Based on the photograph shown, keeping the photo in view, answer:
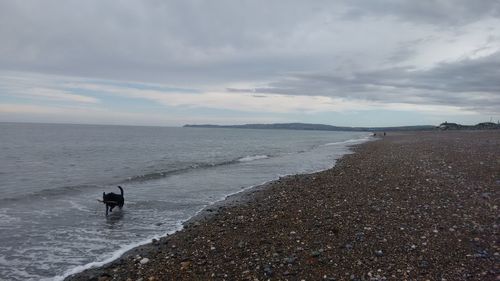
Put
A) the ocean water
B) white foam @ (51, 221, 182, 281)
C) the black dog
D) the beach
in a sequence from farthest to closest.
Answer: the black dog → the ocean water → white foam @ (51, 221, 182, 281) → the beach

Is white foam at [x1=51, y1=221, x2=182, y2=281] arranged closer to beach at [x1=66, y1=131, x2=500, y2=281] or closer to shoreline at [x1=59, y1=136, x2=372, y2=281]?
shoreline at [x1=59, y1=136, x2=372, y2=281]

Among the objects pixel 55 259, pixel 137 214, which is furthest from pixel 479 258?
pixel 137 214

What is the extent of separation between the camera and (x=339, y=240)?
349 inches

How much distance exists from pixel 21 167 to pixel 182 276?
29.4m

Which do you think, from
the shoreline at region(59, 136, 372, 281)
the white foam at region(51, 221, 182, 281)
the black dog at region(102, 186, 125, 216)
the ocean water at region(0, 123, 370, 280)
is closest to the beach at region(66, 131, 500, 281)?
the shoreline at region(59, 136, 372, 281)

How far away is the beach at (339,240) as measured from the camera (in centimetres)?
730

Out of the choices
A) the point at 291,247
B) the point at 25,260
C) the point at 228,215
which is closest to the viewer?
the point at 291,247

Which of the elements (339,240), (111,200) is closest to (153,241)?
(111,200)

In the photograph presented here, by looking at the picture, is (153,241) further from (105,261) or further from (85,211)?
(85,211)

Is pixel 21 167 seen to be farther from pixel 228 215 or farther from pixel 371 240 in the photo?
pixel 371 240

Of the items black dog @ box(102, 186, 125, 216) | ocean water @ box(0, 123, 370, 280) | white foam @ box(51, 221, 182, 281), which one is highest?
black dog @ box(102, 186, 125, 216)

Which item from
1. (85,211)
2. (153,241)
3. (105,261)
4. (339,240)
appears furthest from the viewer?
(85,211)

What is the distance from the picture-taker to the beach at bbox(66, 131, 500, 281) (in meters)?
7.30

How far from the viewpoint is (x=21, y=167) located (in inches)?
1230
